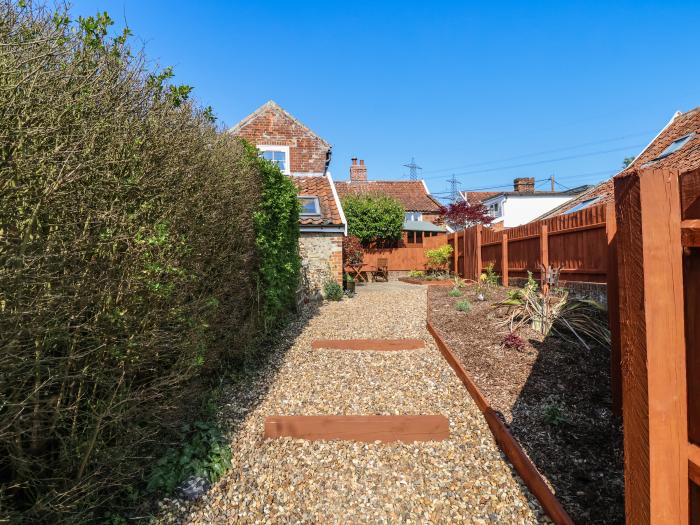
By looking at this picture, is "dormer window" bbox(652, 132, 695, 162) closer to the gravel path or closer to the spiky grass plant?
the spiky grass plant

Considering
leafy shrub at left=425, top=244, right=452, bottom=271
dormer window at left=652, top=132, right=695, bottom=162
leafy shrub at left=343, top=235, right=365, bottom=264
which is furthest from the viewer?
leafy shrub at left=425, top=244, right=452, bottom=271

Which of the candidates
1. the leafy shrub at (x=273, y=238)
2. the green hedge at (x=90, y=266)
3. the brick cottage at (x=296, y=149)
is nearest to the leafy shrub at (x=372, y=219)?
the brick cottage at (x=296, y=149)

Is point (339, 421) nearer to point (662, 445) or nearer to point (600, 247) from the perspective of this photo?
point (662, 445)

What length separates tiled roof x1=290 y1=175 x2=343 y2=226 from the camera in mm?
11602

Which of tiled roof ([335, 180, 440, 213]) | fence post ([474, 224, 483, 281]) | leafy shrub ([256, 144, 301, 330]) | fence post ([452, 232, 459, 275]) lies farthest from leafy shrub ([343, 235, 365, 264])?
tiled roof ([335, 180, 440, 213])

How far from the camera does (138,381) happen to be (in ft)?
8.68

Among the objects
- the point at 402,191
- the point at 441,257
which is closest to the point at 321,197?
the point at 441,257

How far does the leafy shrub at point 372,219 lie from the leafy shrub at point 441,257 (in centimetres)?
544

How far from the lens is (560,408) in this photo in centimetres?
369

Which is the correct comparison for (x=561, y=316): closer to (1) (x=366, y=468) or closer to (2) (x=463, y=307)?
(2) (x=463, y=307)

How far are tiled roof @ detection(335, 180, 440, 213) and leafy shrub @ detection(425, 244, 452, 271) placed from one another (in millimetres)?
12240

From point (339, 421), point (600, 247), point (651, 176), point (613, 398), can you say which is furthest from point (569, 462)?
point (600, 247)

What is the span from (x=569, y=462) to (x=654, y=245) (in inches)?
85.2

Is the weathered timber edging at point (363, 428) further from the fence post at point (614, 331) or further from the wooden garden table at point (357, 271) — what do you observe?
the wooden garden table at point (357, 271)
